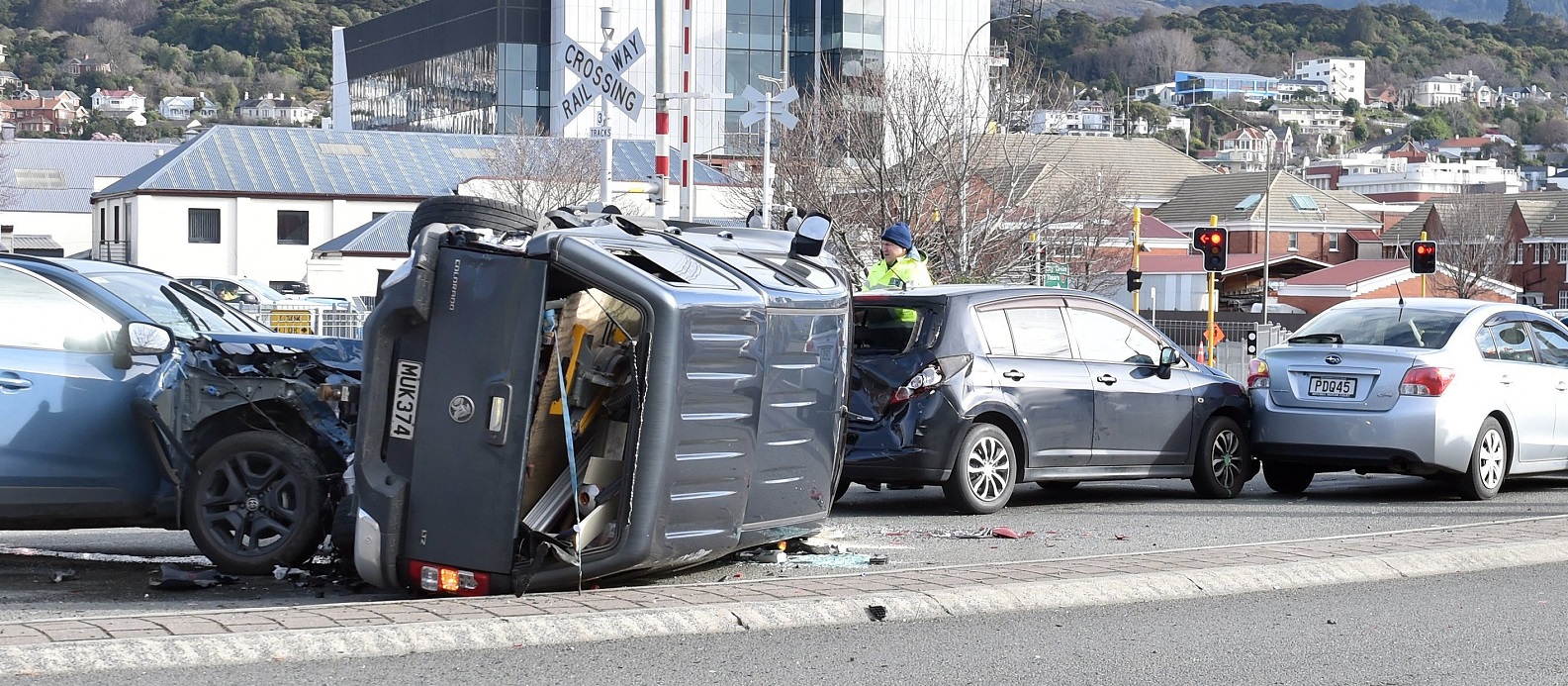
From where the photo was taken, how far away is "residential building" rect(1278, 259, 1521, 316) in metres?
80.5

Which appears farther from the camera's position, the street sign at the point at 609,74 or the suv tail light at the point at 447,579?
the street sign at the point at 609,74

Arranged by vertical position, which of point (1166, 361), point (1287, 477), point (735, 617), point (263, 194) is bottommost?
point (1287, 477)

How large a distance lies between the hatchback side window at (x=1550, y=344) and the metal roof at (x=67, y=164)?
9177 cm

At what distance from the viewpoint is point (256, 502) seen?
819 centimetres

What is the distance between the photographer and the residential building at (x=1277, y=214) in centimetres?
10025

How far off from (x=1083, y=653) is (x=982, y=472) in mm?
4432

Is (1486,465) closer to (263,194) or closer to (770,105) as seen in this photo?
(770,105)

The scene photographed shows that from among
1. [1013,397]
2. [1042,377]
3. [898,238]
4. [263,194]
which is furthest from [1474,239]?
[1013,397]

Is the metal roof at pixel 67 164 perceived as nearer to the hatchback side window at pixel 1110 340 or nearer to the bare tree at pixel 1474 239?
the bare tree at pixel 1474 239

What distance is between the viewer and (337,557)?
842 cm

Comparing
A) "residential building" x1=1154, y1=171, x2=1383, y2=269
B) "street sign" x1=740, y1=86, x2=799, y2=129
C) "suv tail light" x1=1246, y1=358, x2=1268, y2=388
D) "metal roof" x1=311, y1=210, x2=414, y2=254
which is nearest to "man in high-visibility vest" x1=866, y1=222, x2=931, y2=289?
"suv tail light" x1=1246, y1=358, x2=1268, y2=388

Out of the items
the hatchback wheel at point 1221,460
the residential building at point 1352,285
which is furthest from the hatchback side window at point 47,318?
the residential building at point 1352,285

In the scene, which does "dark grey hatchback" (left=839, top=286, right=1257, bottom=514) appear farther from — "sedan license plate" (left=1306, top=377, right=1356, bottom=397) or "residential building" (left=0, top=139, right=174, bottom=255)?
"residential building" (left=0, top=139, right=174, bottom=255)

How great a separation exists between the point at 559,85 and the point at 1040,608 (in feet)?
258
